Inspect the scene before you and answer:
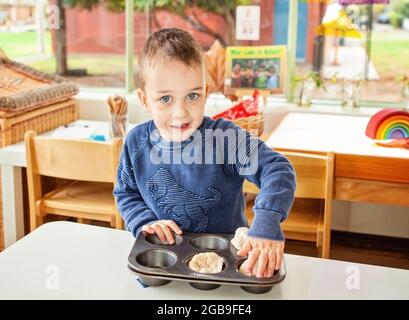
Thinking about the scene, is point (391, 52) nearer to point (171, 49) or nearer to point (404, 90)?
point (404, 90)

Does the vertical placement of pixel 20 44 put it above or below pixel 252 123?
above

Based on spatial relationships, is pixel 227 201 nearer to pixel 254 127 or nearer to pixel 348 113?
pixel 254 127

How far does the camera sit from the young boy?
3.26 ft

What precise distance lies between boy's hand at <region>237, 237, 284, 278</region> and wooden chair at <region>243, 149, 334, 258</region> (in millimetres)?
890

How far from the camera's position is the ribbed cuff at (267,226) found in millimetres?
918

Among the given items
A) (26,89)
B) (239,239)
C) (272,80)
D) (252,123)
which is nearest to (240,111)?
(252,123)

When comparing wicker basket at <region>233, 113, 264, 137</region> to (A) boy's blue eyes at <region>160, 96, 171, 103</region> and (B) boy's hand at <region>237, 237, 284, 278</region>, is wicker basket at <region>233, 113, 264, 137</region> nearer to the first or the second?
(A) boy's blue eyes at <region>160, 96, 171, 103</region>

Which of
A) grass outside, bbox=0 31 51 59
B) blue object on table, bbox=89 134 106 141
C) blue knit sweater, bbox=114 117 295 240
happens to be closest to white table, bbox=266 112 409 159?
blue object on table, bbox=89 134 106 141

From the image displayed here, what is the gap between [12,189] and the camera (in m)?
2.32

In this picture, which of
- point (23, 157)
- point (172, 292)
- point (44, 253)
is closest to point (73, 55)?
point (23, 157)

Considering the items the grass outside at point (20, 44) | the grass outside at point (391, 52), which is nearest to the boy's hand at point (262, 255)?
the grass outside at point (391, 52)

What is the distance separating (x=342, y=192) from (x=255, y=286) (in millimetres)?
1116

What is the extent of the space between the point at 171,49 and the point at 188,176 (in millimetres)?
267

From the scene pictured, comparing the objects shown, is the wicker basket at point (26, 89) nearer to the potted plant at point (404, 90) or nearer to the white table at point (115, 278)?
the white table at point (115, 278)
